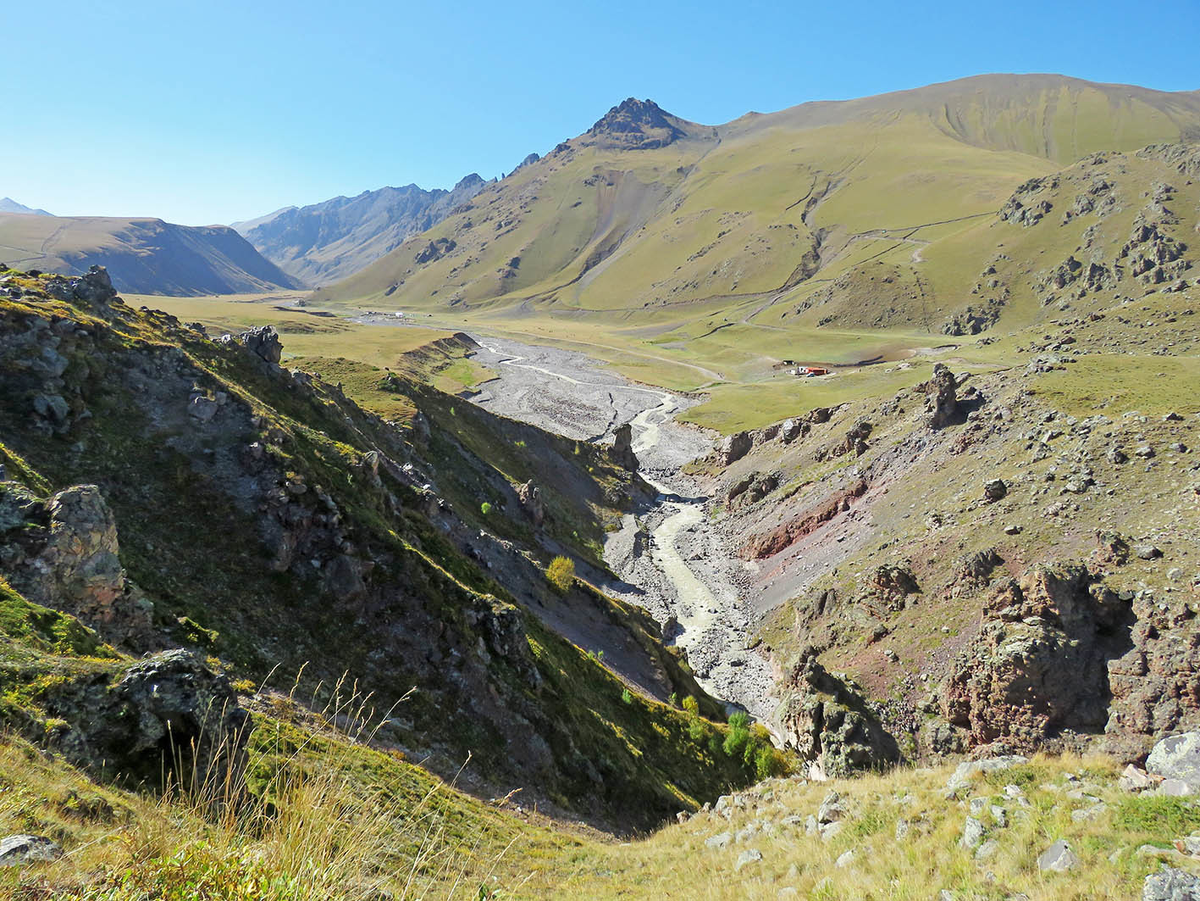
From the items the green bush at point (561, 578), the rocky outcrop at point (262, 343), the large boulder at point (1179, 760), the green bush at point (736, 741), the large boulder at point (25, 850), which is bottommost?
the green bush at point (736, 741)

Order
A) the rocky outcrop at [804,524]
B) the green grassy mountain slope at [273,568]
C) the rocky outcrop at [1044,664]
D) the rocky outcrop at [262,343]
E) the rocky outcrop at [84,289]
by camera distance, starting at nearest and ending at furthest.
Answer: the green grassy mountain slope at [273,568] < the rocky outcrop at [1044,664] < the rocky outcrop at [84,289] < the rocky outcrop at [262,343] < the rocky outcrop at [804,524]

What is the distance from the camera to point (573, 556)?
56.8 m

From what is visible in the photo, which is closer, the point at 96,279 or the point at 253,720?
the point at 253,720

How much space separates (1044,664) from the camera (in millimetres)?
27766

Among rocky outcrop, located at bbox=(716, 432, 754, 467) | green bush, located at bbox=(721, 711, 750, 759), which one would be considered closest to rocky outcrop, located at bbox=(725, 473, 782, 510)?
rocky outcrop, located at bbox=(716, 432, 754, 467)

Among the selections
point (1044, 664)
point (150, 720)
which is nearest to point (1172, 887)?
point (150, 720)

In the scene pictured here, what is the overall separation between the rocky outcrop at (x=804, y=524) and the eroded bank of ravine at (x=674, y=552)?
117 inches

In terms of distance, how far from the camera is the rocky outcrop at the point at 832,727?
2723 cm

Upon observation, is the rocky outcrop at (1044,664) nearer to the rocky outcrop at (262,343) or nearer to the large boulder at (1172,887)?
the large boulder at (1172,887)

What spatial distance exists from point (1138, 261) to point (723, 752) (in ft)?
743

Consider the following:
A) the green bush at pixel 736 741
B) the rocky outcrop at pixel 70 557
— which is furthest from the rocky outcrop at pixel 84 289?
the green bush at pixel 736 741

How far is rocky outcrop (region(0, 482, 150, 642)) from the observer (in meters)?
14.0

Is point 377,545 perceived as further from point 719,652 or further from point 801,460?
point 801,460

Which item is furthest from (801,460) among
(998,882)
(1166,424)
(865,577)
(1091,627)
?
(998,882)
